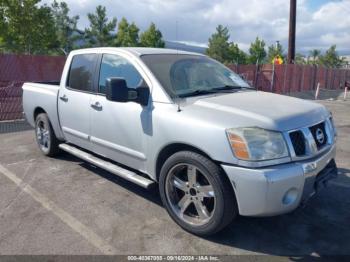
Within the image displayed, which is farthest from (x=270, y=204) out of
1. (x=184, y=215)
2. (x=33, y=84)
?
(x=33, y=84)

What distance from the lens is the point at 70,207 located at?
170 inches

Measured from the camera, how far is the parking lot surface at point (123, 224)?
3443mm

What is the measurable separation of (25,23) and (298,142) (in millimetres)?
27458

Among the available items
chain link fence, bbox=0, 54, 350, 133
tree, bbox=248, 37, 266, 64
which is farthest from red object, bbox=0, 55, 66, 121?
tree, bbox=248, 37, 266, 64

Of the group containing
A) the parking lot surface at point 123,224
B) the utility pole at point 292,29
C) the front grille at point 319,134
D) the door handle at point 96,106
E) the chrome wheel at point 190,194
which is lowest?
the parking lot surface at point 123,224

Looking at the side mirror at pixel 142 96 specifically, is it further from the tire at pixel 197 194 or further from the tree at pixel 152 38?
the tree at pixel 152 38

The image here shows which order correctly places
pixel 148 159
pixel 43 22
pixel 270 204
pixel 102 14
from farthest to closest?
pixel 102 14 → pixel 43 22 → pixel 148 159 → pixel 270 204

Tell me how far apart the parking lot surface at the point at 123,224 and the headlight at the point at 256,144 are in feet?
3.05

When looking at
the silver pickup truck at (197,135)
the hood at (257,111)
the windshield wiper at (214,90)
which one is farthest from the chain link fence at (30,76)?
the silver pickup truck at (197,135)

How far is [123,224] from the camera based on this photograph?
12.8 feet

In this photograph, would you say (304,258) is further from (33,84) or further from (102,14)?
(102,14)

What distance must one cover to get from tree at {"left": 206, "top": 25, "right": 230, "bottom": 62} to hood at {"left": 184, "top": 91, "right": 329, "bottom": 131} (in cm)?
5051

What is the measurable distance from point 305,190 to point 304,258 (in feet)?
1.97

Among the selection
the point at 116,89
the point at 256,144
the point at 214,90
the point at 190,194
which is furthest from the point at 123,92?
the point at 256,144
